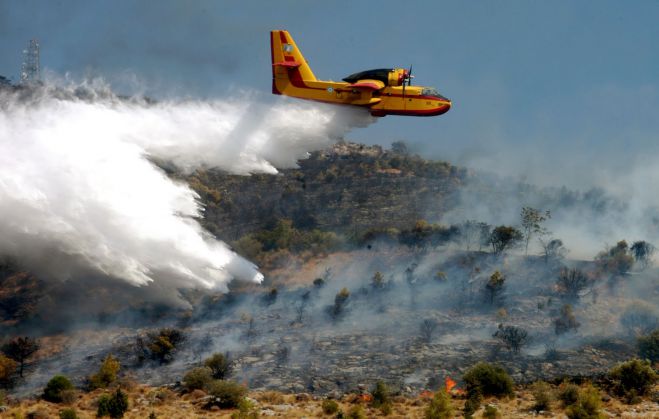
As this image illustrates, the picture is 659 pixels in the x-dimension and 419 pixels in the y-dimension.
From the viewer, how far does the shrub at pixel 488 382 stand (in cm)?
3819

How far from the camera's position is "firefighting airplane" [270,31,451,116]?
150 ft

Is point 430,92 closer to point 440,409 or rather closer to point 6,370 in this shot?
point 440,409

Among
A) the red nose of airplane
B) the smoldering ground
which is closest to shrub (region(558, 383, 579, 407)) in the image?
the smoldering ground

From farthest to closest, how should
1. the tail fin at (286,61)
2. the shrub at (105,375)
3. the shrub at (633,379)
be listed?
the tail fin at (286,61), the shrub at (105,375), the shrub at (633,379)

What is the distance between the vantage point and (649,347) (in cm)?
4466

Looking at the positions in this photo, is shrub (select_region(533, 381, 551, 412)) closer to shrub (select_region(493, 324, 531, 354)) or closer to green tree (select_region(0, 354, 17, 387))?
shrub (select_region(493, 324, 531, 354))

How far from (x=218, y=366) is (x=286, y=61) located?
18.7m

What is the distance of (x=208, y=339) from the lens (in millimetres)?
47344

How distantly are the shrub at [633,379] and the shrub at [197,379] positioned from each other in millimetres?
20550

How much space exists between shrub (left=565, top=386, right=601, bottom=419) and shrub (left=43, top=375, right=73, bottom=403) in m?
23.9

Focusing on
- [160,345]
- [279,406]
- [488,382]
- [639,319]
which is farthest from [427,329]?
[160,345]

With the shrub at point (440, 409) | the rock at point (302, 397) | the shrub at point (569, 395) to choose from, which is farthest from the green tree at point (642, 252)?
the rock at point (302, 397)

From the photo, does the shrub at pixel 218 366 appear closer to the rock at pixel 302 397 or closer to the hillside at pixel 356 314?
the hillside at pixel 356 314

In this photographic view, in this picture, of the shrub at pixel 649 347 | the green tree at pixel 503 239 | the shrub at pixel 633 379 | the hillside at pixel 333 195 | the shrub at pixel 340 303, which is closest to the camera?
the shrub at pixel 633 379
